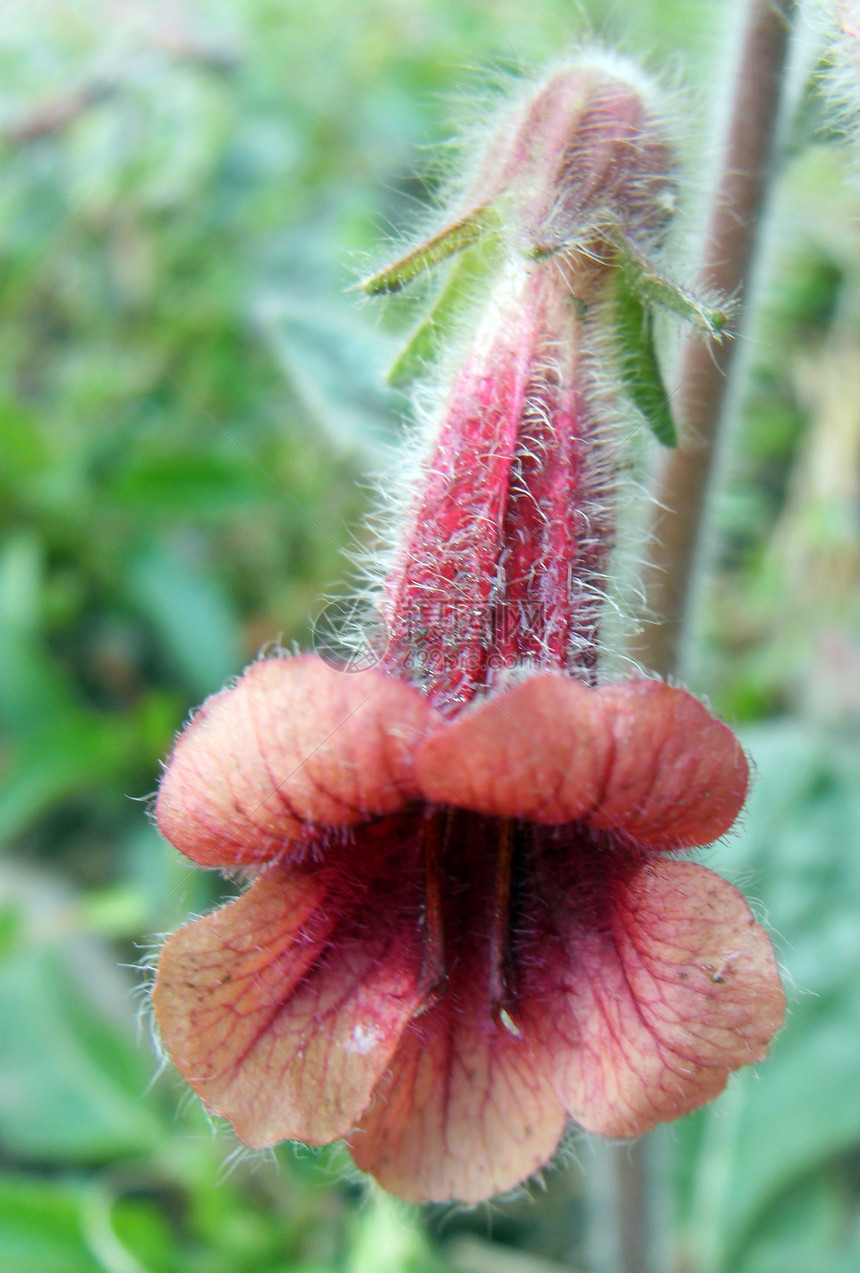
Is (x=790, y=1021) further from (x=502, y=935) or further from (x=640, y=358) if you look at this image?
(x=640, y=358)

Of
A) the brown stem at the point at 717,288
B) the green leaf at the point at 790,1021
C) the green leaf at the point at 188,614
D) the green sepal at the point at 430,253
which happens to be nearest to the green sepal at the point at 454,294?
the green sepal at the point at 430,253

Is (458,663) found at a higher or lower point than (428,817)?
higher

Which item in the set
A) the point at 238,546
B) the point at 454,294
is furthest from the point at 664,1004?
the point at 238,546

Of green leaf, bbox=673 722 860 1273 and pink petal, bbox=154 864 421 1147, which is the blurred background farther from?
pink petal, bbox=154 864 421 1147

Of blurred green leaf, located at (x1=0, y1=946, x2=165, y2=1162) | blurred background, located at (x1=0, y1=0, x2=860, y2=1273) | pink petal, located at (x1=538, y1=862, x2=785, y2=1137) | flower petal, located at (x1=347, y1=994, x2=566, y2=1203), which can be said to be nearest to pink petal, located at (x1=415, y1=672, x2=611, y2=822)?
pink petal, located at (x1=538, y1=862, x2=785, y2=1137)

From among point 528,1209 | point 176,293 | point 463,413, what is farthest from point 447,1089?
point 176,293

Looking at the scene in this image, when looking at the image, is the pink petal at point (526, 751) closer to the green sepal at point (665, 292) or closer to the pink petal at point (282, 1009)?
the pink petal at point (282, 1009)

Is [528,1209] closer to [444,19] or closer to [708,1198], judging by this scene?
[708,1198]
